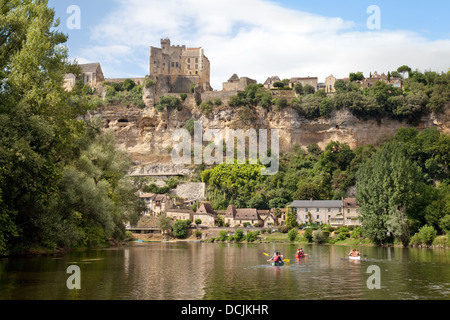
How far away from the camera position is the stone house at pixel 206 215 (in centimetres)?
7856

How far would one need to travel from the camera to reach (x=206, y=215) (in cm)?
7912

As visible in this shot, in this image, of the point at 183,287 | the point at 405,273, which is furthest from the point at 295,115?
the point at 183,287

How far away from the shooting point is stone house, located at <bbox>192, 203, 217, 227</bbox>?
7856 centimetres

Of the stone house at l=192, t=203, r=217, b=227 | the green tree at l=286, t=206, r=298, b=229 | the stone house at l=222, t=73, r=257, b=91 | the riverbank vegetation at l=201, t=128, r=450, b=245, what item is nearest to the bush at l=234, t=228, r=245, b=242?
the green tree at l=286, t=206, r=298, b=229

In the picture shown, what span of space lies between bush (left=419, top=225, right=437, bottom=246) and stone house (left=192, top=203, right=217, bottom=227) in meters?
36.7

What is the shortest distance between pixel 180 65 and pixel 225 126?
19.2m

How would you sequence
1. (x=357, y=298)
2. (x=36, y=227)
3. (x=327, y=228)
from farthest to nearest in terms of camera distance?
(x=327, y=228), (x=36, y=227), (x=357, y=298)

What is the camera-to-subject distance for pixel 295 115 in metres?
95.4

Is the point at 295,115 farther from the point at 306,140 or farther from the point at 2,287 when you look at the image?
the point at 2,287

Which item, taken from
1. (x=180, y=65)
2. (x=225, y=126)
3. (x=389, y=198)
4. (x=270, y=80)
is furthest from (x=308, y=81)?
(x=389, y=198)

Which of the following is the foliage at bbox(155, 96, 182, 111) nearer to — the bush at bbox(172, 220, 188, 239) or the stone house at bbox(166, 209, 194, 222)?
the stone house at bbox(166, 209, 194, 222)

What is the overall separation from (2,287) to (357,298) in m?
12.2

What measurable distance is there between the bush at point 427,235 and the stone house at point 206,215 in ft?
121

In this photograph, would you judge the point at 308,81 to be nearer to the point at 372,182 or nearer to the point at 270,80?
the point at 270,80
